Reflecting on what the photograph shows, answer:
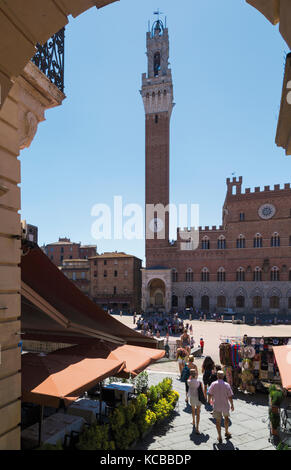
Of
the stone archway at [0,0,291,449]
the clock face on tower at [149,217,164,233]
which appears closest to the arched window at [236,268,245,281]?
the clock face on tower at [149,217,164,233]

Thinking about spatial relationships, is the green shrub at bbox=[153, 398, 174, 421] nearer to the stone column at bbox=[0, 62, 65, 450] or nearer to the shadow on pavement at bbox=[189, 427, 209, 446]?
the shadow on pavement at bbox=[189, 427, 209, 446]

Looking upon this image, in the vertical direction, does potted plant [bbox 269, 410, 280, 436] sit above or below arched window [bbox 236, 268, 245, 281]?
below

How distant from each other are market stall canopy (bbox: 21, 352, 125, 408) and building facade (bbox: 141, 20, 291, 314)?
38.0 m

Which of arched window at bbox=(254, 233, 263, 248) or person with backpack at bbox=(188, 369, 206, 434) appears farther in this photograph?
arched window at bbox=(254, 233, 263, 248)

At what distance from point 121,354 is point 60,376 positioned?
6.07 ft

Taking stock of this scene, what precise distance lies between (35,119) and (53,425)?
5.08 meters

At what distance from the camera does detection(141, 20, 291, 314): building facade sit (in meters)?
40.8

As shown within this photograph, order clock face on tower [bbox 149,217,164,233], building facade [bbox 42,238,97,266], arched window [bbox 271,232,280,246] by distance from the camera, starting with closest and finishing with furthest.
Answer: arched window [bbox 271,232,280,246], clock face on tower [bbox 149,217,164,233], building facade [bbox 42,238,97,266]

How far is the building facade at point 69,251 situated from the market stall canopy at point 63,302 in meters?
60.2

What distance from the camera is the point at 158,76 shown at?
1950 inches

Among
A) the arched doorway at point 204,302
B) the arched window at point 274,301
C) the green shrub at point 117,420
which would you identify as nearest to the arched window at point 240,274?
the arched window at point 274,301

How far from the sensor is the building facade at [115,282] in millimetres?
47219

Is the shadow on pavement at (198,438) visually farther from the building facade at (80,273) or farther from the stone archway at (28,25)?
the building facade at (80,273)
